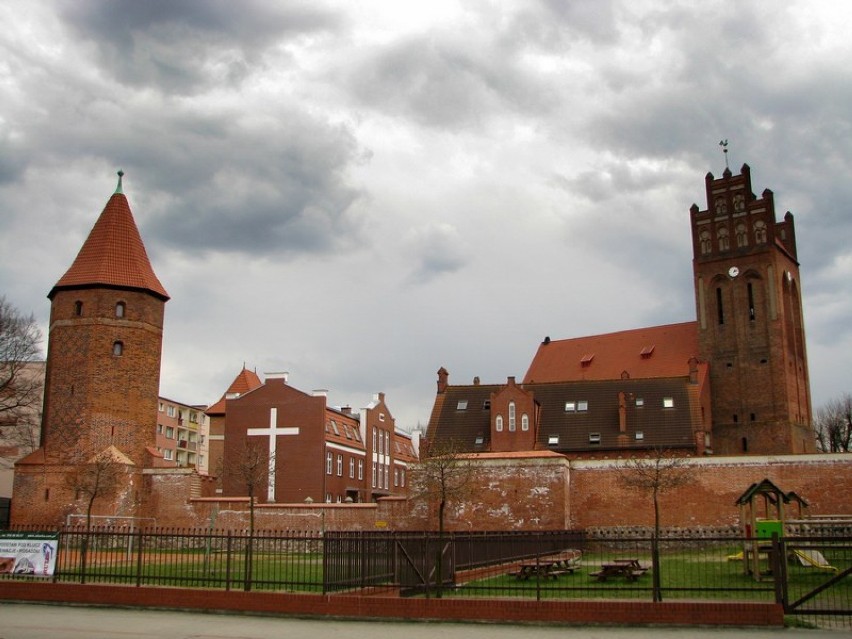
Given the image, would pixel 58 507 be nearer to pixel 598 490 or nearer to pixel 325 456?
pixel 325 456

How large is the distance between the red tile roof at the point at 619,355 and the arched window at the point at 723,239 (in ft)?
18.0

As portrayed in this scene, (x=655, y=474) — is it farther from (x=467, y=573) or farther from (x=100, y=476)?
(x=100, y=476)

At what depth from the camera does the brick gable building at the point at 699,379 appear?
44.7 metres

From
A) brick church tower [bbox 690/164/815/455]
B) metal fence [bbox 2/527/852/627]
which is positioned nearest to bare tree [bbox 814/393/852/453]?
brick church tower [bbox 690/164/815/455]

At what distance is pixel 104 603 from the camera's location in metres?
16.6

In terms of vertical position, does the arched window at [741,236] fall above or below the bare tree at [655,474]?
above

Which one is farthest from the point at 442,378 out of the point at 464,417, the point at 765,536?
the point at 765,536

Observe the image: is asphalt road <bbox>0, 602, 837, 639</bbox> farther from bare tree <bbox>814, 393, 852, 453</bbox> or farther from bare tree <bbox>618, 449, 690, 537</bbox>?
bare tree <bbox>814, 393, 852, 453</bbox>

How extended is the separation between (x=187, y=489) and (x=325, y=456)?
13.6 m

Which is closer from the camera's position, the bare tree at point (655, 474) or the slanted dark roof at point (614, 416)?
the bare tree at point (655, 474)

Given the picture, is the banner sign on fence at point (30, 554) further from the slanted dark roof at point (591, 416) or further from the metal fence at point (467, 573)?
the slanted dark roof at point (591, 416)

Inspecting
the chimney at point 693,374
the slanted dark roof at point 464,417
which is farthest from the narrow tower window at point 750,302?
the slanted dark roof at point 464,417

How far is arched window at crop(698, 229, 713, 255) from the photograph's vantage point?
5503 centimetres

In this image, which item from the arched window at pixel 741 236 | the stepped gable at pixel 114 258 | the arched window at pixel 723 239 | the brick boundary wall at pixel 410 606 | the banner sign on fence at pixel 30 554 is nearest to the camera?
the brick boundary wall at pixel 410 606
